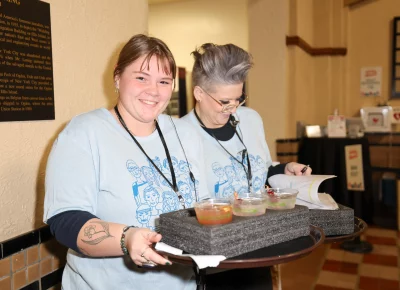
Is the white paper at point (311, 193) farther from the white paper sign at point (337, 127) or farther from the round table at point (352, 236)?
the white paper sign at point (337, 127)

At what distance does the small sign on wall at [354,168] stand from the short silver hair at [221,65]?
3.23 metres

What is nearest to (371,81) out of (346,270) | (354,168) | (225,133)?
(354,168)

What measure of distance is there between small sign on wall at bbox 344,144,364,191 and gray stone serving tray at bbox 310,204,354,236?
10.9 feet

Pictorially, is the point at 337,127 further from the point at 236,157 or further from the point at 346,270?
the point at 236,157

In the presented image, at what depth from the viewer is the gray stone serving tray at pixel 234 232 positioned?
3.43 feet

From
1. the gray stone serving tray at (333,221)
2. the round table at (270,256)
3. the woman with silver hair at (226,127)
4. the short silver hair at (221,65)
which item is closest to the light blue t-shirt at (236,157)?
the woman with silver hair at (226,127)

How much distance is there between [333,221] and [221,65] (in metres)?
0.74

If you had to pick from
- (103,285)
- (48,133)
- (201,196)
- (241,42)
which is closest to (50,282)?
(103,285)

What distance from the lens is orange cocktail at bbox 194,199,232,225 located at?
1089mm

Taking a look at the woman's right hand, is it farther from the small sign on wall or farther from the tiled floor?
the small sign on wall

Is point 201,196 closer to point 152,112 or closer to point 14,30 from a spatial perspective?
point 152,112

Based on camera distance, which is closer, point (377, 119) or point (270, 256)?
point (270, 256)

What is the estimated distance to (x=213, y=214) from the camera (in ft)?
3.58

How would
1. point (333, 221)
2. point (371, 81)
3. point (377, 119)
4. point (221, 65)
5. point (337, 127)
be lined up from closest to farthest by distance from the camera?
point (333, 221) < point (221, 65) < point (337, 127) < point (377, 119) < point (371, 81)
